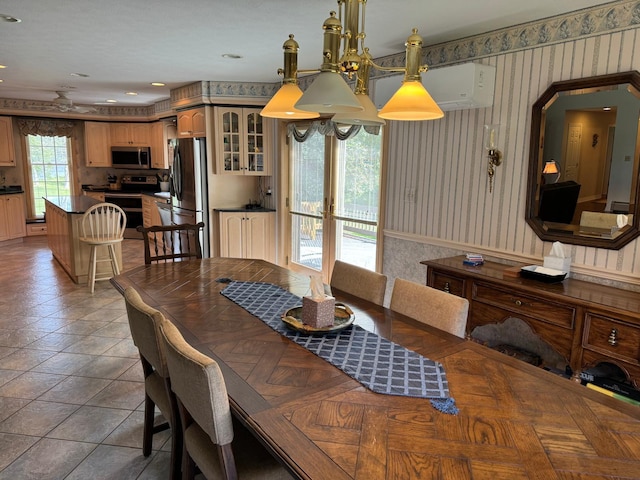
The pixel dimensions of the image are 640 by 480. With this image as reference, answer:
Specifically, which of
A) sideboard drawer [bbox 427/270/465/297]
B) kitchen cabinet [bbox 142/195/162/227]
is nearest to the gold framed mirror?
sideboard drawer [bbox 427/270/465/297]

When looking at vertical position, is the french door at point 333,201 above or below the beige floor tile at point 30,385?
above

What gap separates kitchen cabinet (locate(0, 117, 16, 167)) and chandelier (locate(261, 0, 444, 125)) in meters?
7.56

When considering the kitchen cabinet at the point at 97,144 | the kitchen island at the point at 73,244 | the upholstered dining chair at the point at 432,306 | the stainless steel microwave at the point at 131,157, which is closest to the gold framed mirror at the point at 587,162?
the upholstered dining chair at the point at 432,306

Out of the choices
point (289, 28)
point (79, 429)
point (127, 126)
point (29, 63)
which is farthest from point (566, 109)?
point (127, 126)

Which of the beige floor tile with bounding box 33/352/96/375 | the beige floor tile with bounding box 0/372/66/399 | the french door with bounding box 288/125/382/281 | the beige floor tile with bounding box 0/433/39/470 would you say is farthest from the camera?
the french door with bounding box 288/125/382/281

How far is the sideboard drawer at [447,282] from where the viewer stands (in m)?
2.95

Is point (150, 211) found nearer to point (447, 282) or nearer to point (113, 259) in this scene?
point (113, 259)

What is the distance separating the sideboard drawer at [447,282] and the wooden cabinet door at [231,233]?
9.99 ft

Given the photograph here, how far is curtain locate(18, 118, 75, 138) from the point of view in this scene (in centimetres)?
791

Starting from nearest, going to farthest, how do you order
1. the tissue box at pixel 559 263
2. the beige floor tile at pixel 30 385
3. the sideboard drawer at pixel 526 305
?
the sideboard drawer at pixel 526 305 → the tissue box at pixel 559 263 → the beige floor tile at pixel 30 385

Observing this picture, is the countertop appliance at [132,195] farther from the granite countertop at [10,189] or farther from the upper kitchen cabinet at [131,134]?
the granite countertop at [10,189]

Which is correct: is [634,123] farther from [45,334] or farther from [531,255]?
[45,334]

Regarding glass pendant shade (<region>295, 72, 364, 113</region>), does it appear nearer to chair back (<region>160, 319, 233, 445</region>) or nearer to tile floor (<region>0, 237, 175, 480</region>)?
chair back (<region>160, 319, 233, 445</region>)

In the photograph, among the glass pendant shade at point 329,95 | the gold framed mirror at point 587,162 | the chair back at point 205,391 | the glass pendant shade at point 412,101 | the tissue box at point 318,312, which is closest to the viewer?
the chair back at point 205,391
